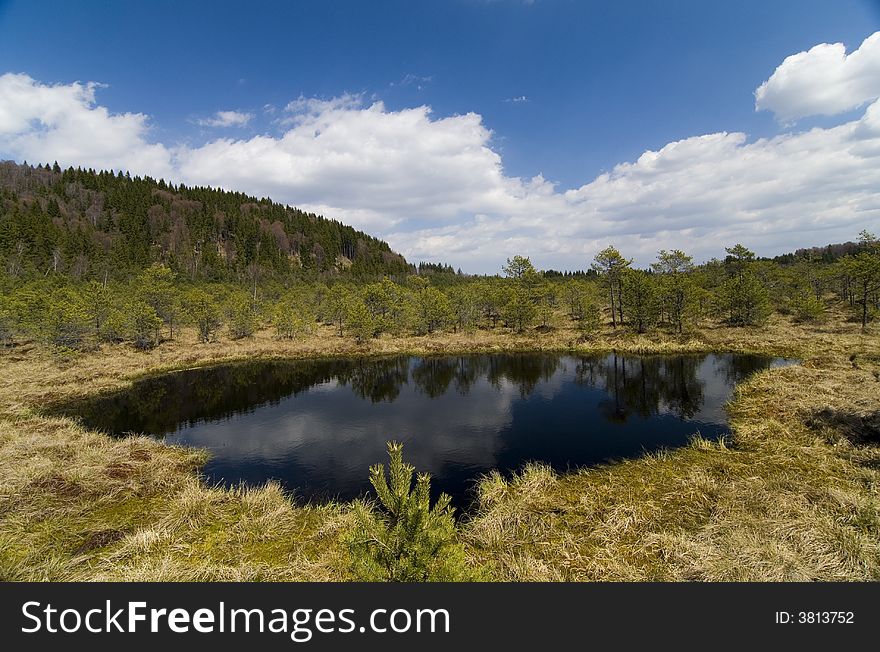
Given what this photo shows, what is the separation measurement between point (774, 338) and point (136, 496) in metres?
68.2

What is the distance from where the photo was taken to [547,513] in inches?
547

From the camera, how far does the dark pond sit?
66.5 feet

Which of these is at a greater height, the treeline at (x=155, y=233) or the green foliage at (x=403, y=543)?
the treeline at (x=155, y=233)

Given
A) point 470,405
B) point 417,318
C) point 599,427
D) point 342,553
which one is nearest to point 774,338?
point 599,427

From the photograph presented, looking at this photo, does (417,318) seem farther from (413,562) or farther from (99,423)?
(413,562)

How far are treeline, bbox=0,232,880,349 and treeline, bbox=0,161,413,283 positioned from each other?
35699 mm

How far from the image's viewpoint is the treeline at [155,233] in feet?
314

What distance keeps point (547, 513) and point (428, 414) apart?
53.0ft

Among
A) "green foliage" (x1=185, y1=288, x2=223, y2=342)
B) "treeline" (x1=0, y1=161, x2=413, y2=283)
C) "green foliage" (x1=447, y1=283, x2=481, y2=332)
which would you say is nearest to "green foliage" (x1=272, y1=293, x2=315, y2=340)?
"green foliage" (x1=185, y1=288, x2=223, y2=342)

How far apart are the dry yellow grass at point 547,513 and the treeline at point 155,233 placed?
92687 millimetres

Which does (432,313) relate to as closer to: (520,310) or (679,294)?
(520,310)

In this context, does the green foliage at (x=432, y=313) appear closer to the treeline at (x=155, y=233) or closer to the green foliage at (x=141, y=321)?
the green foliage at (x=141, y=321)

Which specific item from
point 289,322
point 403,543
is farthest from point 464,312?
point 403,543

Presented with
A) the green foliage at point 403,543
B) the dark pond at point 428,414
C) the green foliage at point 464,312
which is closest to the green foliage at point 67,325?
the dark pond at point 428,414
